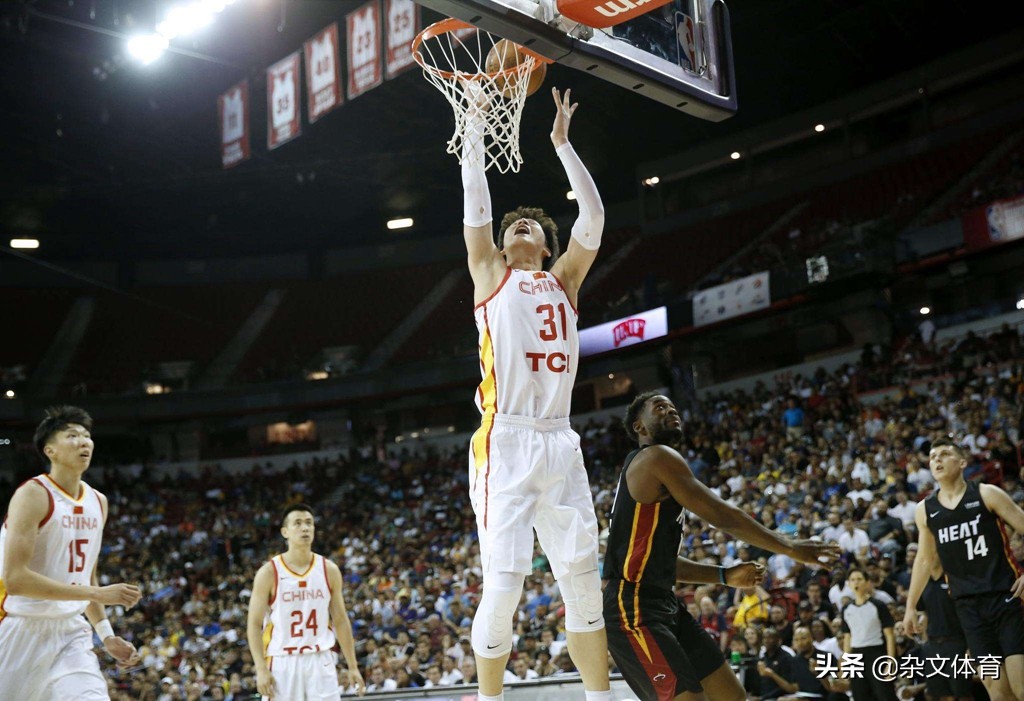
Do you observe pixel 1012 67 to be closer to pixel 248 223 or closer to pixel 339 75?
pixel 339 75

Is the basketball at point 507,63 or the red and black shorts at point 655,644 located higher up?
the basketball at point 507,63

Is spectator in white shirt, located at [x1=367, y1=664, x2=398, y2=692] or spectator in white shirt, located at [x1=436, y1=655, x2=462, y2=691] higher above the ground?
spectator in white shirt, located at [x1=436, y1=655, x2=462, y2=691]

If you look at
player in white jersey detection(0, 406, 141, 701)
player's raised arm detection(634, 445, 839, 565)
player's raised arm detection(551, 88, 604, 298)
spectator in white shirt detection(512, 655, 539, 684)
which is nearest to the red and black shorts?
player's raised arm detection(634, 445, 839, 565)

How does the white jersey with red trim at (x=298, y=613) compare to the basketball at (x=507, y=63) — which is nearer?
the basketball at (x=507, y=63)

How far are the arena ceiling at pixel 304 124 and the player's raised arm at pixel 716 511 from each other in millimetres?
12523

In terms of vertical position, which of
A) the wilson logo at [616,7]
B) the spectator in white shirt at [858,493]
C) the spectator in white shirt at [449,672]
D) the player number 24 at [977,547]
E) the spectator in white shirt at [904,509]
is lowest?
the spectator in white shirt at [449,672]

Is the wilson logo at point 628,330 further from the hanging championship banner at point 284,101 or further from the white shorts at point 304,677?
the white shorts at point 304,677

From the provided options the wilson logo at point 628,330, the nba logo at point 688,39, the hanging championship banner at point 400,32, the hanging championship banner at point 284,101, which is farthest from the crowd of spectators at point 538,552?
the hanging championship banner at point 284,101

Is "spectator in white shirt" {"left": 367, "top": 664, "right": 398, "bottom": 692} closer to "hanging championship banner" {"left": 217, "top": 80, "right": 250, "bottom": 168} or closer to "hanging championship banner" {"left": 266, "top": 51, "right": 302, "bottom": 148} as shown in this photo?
"hanging championship banner" {"left": 266, "top": 51, "right": 302, "bottom": 148}

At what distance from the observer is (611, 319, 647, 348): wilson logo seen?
75.5 ft

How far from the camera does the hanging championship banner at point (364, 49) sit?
15109mm

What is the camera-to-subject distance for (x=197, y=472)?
27766 mm

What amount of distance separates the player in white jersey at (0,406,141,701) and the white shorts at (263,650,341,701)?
2107 mm

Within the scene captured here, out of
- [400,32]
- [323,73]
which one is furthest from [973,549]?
[323,73]
